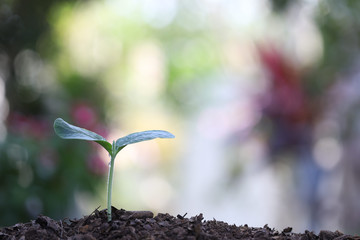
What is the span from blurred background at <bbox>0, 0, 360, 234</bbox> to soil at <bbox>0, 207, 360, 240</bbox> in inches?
46.2

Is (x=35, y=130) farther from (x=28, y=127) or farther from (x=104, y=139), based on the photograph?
(x=104, y=139)

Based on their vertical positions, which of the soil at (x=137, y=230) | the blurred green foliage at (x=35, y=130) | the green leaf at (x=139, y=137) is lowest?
the soil at (x=137, y=230)

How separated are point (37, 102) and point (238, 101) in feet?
3.73

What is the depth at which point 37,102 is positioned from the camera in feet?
6.92

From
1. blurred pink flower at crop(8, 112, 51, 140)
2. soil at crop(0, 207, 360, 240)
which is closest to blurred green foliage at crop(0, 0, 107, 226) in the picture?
blurred pink flower at crop(8, 112, 51, 140)

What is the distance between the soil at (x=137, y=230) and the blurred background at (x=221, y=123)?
1.17m

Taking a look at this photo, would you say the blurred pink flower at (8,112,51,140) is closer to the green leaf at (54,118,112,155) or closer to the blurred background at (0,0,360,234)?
the blurred background at (0,0,360,234)

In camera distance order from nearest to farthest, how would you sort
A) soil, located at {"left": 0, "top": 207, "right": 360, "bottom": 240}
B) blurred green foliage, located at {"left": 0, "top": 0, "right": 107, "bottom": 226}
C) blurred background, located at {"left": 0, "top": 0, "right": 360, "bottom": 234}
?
soil, located at {"left": 0, "top": 207, "right": 360, "bottom": 240}
blurred green foliage, located at {"left": 0, "top": 0, "right": 107, "bottom": 226}
blurred background, located at {"left": 0, "top": 0, "right": 360, "bottom": 234}

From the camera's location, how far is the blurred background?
1790 mm

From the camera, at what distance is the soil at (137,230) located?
489 mm

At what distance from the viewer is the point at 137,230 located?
0.50 metres

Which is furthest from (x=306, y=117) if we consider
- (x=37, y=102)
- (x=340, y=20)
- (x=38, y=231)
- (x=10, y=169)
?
(x=38, y=231)

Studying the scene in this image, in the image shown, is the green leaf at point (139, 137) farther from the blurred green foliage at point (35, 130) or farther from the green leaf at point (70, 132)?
the blurred green foliage at point (35, 130)

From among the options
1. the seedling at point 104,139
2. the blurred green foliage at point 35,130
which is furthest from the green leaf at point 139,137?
the blurred green foliage at point 35,130
